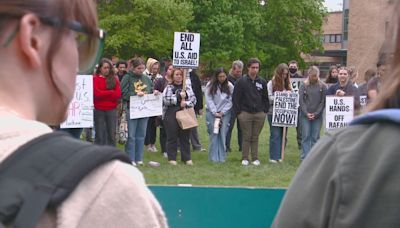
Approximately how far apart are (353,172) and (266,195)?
327 cm

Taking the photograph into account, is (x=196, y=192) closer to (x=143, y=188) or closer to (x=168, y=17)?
(x=143, y=188)

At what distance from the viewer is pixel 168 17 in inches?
1636

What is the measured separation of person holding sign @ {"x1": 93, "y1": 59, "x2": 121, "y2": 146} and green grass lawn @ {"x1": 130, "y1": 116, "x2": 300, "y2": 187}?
91 cm

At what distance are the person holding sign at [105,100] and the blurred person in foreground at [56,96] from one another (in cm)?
952

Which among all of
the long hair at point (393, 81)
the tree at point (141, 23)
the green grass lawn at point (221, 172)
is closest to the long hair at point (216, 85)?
the green grass lawn at point (221, 172)

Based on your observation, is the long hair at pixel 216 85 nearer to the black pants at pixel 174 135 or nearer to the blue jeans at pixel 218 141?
the blue jeans at pixel 218 141

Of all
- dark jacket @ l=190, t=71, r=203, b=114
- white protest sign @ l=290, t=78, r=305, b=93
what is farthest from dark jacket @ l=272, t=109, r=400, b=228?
white protest sign @ l=290, t=78, r=305, b=93

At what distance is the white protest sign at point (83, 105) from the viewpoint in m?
10.4

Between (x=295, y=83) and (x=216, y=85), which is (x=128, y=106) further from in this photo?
(x=295, y=83)

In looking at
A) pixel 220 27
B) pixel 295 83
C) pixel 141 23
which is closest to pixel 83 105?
pixel 295 83

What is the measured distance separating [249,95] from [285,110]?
4.15 feet

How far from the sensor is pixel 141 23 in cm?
4069

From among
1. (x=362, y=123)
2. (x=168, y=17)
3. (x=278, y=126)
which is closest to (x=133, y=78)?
(x=278, y=126)

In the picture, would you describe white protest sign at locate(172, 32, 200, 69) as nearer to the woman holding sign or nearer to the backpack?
the woman holding sign
